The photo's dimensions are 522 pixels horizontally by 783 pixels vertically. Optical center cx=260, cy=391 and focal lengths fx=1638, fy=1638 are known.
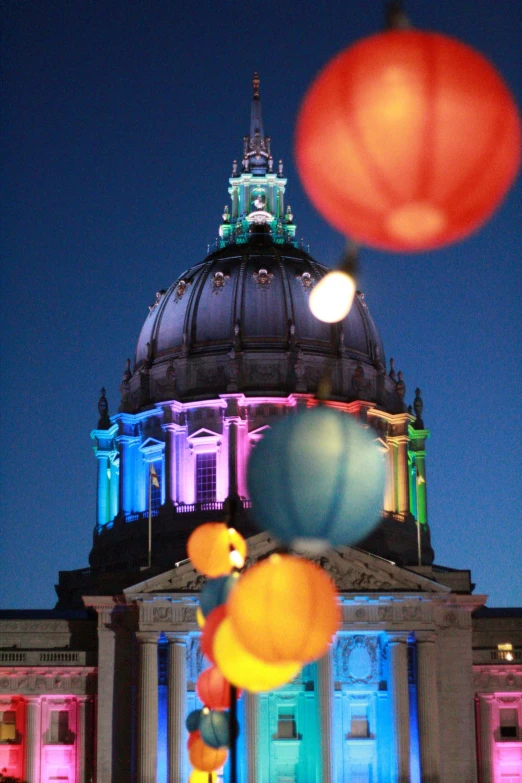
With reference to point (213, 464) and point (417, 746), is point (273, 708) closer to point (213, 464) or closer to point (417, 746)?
point (417, 746)

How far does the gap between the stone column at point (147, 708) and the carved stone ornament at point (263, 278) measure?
3350cm

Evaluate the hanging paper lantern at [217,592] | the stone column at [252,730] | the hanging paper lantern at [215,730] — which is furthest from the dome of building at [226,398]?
the hanging paper lantern at [217,592]

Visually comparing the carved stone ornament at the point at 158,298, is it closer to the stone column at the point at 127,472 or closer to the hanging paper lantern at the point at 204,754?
the stone column at the point at 127,472

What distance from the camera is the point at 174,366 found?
110 metres

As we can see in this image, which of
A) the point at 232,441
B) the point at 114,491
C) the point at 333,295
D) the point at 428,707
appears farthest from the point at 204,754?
the point at 114,491

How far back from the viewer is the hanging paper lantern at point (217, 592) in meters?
31.5

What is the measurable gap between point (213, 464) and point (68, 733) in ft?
74.5

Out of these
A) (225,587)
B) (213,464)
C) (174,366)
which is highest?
(174,366)

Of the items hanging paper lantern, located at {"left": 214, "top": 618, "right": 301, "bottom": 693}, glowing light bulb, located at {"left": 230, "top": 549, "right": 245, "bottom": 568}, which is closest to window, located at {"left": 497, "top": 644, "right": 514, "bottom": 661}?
glowing light bulb, located at {"left": 230, "top": 549, "right": 245, "bottom": 568}

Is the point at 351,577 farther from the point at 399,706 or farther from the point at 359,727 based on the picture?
the point at 359,727

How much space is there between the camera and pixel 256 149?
122500 millimetres

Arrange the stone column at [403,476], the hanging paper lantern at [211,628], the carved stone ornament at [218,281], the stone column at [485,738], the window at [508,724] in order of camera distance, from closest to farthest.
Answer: the hanging paper lantern at [211,628] → the stone column at [485,738] → the window at [508,724] → the stone column at [403,476] → the carved stone ornament at [218,281]

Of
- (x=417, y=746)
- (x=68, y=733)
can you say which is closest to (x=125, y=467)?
(x=68, y=733)

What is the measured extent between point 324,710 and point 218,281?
36690 millimetres
